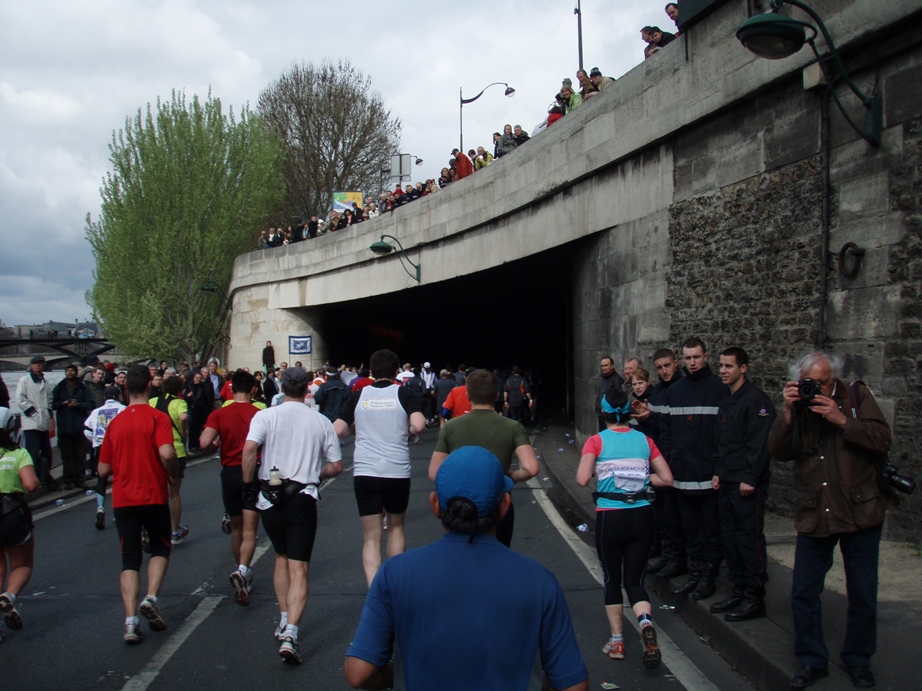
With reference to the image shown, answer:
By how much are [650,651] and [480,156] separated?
18039 mm

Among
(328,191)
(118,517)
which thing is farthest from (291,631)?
(328,191)

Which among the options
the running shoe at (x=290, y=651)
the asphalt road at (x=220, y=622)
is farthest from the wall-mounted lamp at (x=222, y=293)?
the running shoe at (x=290, y=651)

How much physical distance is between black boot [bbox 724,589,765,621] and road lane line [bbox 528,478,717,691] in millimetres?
407

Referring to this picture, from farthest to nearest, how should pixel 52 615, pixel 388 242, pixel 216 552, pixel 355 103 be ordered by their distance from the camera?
pixel 355 103
pixel 388 242
pixel 216 552
pixel 52 615

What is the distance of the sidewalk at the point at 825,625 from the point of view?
14.1 feet

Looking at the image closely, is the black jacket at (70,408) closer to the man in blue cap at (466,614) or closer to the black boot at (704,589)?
the black boot at (704,589)

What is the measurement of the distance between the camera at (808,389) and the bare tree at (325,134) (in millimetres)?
42874

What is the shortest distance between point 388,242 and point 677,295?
14058 millimetres

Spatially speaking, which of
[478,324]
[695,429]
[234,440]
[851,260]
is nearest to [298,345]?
[478,324]

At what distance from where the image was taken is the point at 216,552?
791 cm

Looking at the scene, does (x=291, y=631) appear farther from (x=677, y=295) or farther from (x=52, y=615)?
(x=677, y=295)

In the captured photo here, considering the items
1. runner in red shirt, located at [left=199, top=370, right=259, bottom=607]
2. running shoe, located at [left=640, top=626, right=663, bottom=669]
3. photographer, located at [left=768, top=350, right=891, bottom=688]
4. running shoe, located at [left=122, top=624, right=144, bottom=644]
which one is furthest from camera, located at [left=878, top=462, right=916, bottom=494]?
running shoe, located at [left=122, top=624, right=144, bottom=644]

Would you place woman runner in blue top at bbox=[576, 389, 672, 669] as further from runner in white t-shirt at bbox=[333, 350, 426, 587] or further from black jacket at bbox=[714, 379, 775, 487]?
runner in white t-shirt at bbox=[333, 350, 426, 587]

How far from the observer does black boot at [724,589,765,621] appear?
5.18 metres
